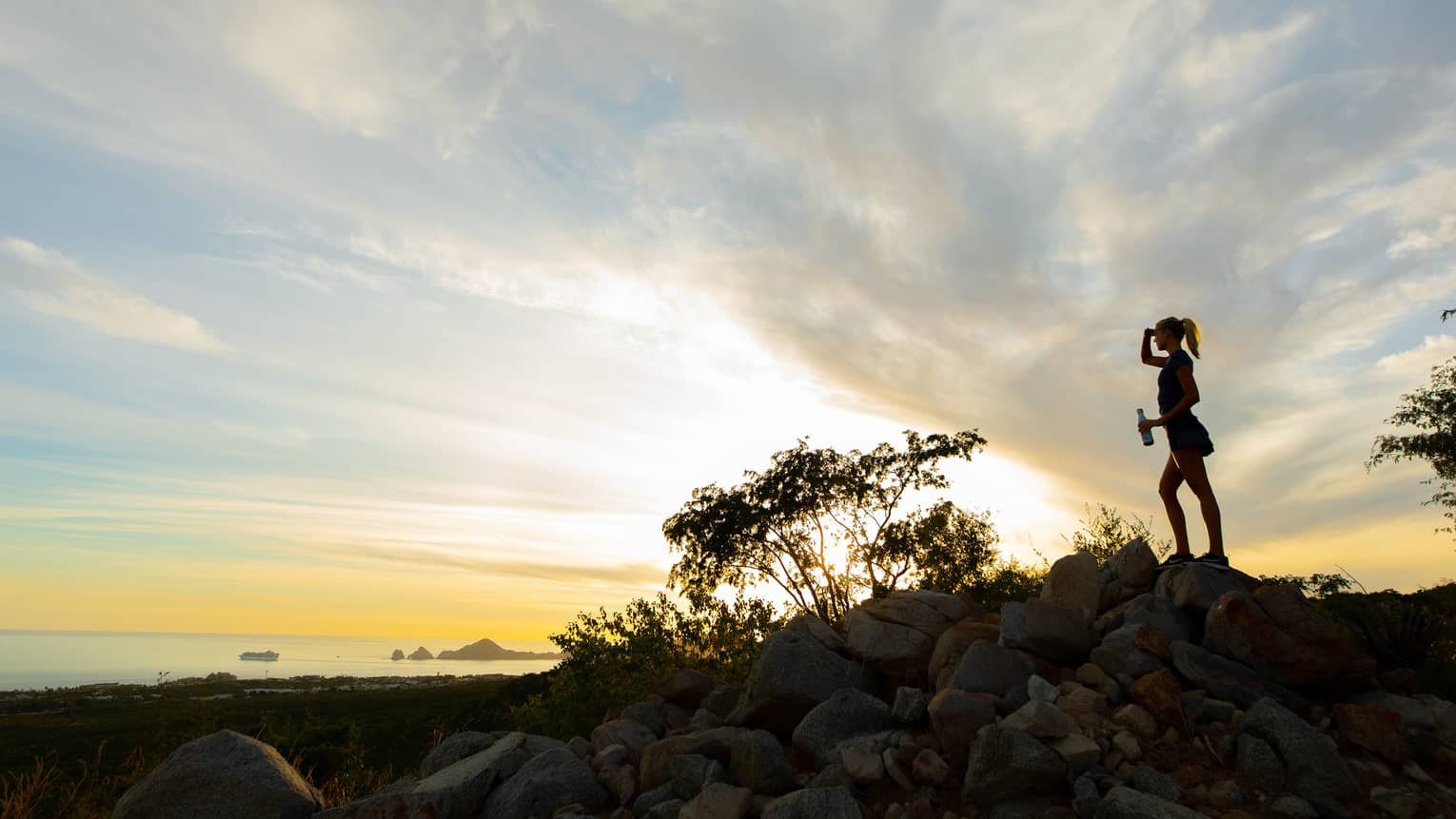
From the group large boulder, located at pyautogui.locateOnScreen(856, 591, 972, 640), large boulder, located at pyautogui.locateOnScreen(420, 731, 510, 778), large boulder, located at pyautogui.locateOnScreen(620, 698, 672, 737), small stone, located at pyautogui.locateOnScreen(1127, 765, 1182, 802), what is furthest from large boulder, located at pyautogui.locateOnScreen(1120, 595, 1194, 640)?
large boulder, located at pyautogui.locateOnScreen(420, 731, 510, 778)

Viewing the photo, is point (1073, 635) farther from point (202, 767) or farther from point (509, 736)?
point (202, 767)

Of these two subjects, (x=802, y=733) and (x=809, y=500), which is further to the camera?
(x=809, y=500)

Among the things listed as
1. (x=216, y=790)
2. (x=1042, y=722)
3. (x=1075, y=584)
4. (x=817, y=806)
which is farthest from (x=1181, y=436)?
(x=216, y=790)

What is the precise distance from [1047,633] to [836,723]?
9.40 feet

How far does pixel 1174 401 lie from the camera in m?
11.5

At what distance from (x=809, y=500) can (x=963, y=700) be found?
70.3 feet

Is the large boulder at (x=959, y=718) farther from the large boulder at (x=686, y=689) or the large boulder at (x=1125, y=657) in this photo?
the large boulder at (x=686, y=689)

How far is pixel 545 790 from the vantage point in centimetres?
973

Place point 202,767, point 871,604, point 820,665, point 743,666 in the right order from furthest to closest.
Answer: point 743,666
point 871,604
point 820,665
point 202,767

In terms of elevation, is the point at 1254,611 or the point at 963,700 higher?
the point at 1254,611

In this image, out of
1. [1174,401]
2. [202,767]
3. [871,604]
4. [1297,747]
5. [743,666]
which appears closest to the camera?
[1297,747]

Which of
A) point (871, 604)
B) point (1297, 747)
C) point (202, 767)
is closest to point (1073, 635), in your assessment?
point (1297, 747)

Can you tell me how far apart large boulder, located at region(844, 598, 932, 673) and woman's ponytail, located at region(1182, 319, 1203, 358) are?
5.58 meters

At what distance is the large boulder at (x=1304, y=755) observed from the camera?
7.49 m
